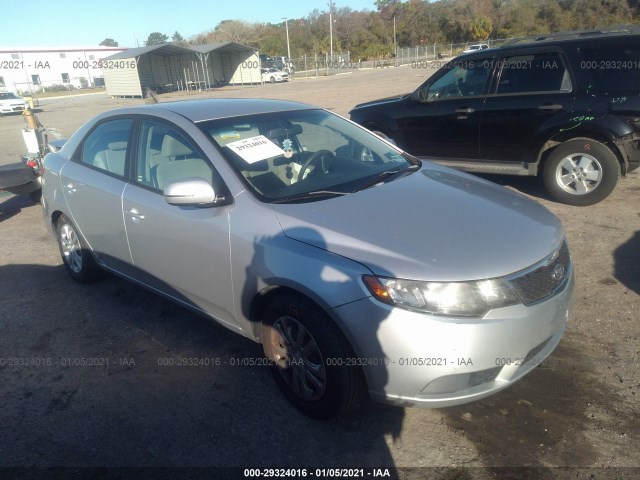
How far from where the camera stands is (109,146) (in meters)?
3.97

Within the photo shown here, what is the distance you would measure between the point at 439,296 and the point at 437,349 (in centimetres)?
24

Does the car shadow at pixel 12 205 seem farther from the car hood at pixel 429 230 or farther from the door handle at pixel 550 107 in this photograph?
the door handle at pixel 550 107

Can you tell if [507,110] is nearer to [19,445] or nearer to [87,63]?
[19,445]

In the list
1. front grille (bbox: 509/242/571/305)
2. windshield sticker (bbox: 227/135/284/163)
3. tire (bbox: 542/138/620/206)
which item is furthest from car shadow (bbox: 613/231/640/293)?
windshield sticker (bbox: 227/135/284/163)

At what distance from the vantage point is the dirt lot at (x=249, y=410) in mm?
2471

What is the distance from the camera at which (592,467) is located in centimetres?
235

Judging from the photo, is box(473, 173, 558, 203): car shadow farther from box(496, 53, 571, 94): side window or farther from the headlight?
the headlight

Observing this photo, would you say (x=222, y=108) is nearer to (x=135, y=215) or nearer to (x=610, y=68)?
(x=135, y=215)

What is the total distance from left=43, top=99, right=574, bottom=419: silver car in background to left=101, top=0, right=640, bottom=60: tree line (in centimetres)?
5988

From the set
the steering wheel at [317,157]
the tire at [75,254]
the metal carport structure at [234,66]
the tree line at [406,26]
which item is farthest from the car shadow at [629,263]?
the tree line at [406,26]

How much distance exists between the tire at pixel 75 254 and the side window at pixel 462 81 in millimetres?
4940

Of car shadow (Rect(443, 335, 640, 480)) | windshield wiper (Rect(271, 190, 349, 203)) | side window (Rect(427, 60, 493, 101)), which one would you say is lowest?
car shadow (Rect(443, 335, 640, 480))

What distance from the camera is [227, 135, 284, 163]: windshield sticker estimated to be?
3.14 m

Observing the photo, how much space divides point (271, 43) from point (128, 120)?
7437 centimetres
